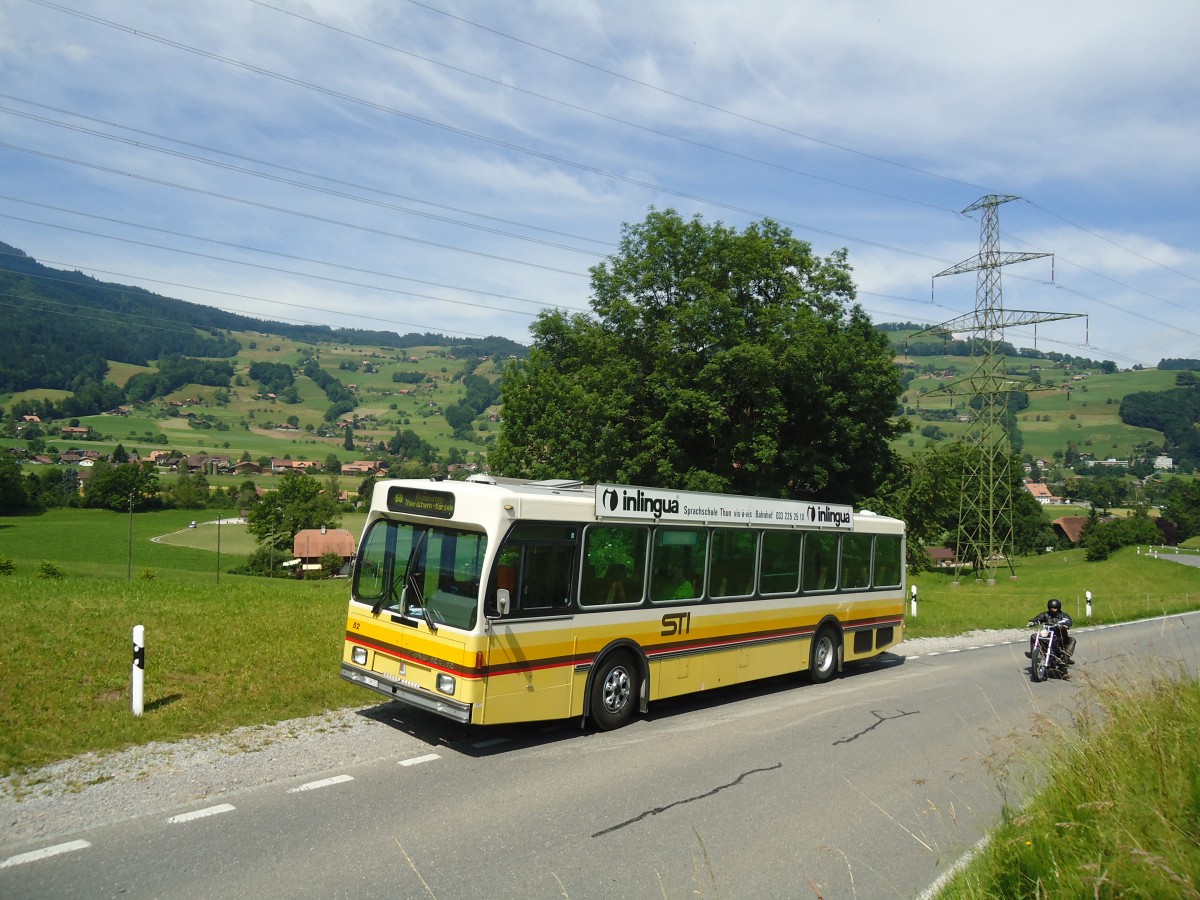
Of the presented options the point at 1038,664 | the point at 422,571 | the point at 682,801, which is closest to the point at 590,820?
the point at 682,801

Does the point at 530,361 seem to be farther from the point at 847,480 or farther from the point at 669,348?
the point at 847,480

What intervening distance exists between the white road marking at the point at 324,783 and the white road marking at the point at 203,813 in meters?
0.57

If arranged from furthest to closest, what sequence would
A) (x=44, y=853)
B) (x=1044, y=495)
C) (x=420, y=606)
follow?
1. (x=1044, y=495)
2. (x=420, y=606)
3. (x=44, y=853)

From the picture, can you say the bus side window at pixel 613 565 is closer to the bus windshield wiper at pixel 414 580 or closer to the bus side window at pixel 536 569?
the bus side window at pixel 536 569

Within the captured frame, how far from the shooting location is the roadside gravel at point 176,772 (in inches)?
257

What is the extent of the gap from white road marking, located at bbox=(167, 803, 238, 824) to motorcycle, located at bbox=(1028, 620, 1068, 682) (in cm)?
1343

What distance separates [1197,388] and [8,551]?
643 feet

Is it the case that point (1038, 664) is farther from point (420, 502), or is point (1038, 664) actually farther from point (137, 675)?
point (137, 675)

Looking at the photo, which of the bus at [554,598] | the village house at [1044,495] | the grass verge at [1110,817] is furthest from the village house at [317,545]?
the village house at [1044,495]

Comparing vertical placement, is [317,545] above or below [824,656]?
below

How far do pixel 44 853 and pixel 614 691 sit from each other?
588 centimetres

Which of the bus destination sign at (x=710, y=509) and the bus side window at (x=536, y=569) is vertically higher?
the bus destination sign at (x=710, y=509)

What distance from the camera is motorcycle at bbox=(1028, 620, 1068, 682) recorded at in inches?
596

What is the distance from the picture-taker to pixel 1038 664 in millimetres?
15180
